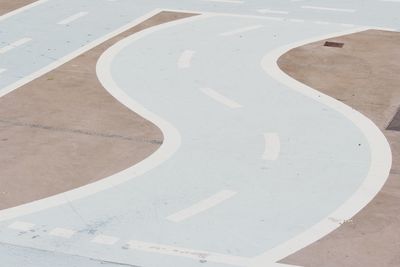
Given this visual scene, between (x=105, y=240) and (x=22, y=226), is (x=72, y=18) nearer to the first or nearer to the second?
(x=22, y=226)

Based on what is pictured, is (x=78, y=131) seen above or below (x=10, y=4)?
below

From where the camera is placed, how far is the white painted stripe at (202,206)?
11.1 metres

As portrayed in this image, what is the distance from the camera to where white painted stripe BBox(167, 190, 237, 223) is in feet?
36.3

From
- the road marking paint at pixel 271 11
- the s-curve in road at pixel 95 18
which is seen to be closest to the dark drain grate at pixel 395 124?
the s-curve in road at pixel 95 18

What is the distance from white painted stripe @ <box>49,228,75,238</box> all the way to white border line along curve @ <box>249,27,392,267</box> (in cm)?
250

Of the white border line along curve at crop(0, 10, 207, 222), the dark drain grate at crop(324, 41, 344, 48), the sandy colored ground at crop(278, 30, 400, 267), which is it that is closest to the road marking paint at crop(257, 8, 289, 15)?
the sandy colored ground at crop(278, 30, 400, 267)

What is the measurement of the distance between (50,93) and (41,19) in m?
6.10

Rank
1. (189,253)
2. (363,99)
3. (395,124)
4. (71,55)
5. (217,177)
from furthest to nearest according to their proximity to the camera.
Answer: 1. (71,55)
2. (363,99)
3. (395,124)
4. (217,177)
5. (189,253)

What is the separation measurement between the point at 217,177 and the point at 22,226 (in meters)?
3.10

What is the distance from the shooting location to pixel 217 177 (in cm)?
1228

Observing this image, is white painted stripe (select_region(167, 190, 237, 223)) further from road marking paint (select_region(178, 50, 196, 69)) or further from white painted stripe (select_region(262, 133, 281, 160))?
road marking paint (select_region(178, 50, 196, 69))

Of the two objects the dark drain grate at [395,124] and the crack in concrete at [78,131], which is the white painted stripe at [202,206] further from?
the dark drain grate at [395,124]

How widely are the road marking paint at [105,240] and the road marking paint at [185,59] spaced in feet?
24.8

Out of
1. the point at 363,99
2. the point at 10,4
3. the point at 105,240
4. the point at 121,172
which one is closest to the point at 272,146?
the point at 121,172
